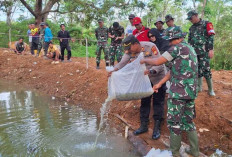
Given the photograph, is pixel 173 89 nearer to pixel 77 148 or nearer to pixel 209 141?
pixel 209 141

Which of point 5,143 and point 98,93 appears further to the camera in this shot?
point 98,93

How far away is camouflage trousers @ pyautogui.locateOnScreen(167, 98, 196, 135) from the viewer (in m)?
3.11

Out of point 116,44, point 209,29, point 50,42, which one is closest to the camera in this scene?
point 209,29

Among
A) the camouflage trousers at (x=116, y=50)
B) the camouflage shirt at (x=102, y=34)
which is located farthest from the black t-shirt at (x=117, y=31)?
the camouflage shirt at (x=102, y=34)

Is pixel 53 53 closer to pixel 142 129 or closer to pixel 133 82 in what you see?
pixel 142 129

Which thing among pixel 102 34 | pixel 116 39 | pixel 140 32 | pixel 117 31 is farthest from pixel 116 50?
pixel 140 32

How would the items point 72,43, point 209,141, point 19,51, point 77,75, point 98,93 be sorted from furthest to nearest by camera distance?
1. point 72,43
2. point 19,51
3. point 77,75
4. point 98,93
5. point 209,141

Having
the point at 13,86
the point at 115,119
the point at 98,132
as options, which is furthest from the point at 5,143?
the point at 13,86

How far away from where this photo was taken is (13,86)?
8.52 metres

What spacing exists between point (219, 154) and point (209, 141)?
0.40 m

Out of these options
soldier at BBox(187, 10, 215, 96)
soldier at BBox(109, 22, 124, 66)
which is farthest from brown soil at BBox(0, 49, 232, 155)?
soldier at BBox(109, 22, 124, 66)

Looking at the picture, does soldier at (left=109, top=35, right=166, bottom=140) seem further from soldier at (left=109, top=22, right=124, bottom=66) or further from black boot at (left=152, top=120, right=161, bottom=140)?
soldier at (left=109, top=22, right=124, bottom=66)

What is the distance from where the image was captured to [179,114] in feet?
10.2

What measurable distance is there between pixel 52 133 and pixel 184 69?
2.80m
